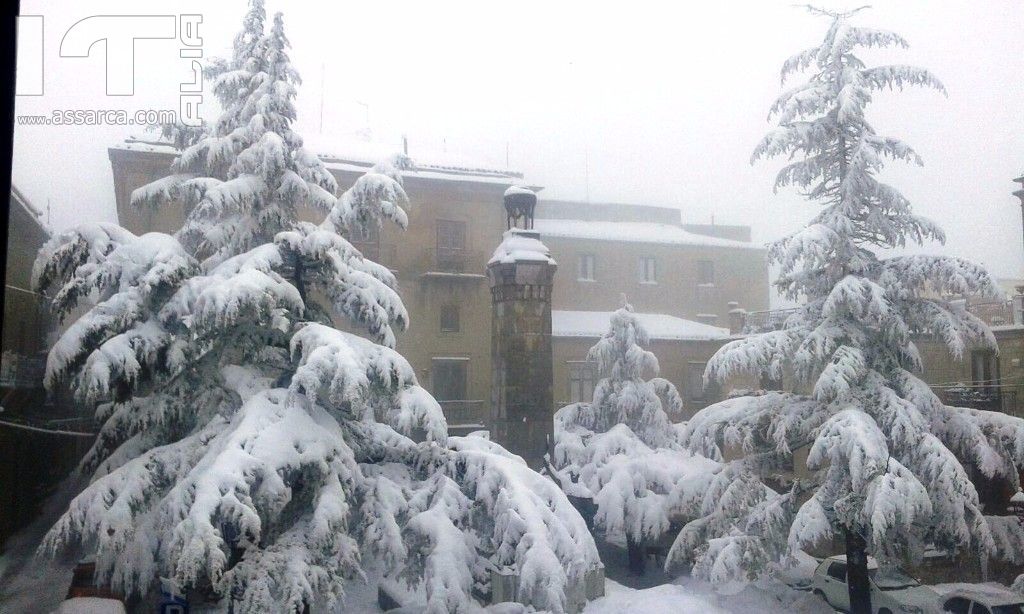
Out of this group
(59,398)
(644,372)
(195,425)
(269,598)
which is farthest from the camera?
(644,372)

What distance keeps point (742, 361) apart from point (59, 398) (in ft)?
17.5

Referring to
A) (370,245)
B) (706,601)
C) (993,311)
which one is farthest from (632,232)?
(706,601)

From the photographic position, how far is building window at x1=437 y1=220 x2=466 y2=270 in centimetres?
738

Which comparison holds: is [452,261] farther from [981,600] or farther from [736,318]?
[981,600]

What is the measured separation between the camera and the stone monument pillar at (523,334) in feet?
22.4

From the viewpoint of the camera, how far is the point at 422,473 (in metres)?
4.74

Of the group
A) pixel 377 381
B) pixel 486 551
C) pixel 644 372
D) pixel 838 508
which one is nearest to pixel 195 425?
pixel 377 381

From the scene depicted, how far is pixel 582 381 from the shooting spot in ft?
29.7

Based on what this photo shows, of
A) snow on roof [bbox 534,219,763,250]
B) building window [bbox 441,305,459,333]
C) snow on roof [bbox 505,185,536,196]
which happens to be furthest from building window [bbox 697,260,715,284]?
building window [bbox 441,305,459,333]

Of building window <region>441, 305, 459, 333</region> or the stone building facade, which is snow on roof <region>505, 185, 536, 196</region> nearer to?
building window <region>441, 305, 459, 333</region>

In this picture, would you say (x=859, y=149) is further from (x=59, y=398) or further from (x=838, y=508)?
(x=59, y=398)

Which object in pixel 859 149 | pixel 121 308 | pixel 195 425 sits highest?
pixel 859 149

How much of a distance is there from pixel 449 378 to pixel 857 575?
4.22 m

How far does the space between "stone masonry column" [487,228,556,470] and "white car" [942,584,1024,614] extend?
351cm
